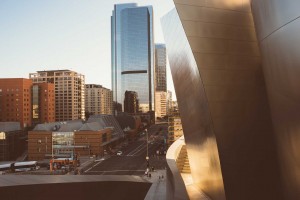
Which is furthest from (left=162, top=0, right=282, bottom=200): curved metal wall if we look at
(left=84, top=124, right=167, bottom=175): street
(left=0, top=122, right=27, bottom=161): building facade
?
(left=0, top=122, right=27, bottom=161): building facade

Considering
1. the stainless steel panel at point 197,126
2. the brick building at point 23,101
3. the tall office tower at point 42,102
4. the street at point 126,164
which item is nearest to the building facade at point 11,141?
the street at point 126,164

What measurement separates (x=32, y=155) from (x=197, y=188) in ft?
245

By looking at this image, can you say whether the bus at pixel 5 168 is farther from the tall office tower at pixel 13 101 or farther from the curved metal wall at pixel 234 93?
the tall office tower at pixel 13 101

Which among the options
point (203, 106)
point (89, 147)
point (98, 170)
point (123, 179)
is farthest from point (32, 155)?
point (203, 106)

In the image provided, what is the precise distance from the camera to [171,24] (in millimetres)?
19219

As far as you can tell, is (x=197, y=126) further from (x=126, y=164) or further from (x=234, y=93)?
(x=126, y=164)

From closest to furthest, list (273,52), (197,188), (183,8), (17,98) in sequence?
(273,52) < (183,8) < (197,188) < (17,98)

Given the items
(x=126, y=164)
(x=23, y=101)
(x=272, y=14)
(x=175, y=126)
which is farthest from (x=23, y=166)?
(x=272, y=14)

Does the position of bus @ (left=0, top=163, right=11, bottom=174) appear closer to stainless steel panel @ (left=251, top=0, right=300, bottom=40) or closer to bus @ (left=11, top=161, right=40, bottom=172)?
bus @ (left=11, top=161, right=40, bottom=172)

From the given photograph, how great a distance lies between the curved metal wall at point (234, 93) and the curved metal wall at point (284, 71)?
1.70 metres

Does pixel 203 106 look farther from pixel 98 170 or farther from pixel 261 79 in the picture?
pixel 98 170

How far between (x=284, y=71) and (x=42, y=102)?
133461 millimetres

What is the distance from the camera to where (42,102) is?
13325 centimetres

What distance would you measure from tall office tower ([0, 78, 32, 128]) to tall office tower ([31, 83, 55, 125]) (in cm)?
632
